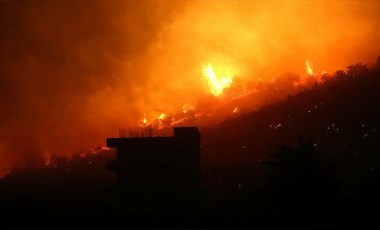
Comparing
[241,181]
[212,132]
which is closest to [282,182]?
[241,181]

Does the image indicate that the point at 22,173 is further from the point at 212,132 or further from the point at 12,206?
the point at 12,206

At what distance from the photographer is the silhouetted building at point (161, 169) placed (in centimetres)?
5425

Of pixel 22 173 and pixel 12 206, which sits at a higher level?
pixel 22 173

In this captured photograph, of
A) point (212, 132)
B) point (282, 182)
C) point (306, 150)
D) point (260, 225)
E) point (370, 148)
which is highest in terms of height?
point (212, 132)

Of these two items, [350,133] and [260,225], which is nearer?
[260,225]

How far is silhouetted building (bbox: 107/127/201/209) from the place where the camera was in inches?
2136

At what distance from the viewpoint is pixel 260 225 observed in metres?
43.5

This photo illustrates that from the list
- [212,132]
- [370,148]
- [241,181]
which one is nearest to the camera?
[241,181]

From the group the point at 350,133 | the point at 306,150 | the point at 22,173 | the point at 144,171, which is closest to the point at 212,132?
the point at 350,133

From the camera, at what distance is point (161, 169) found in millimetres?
56094

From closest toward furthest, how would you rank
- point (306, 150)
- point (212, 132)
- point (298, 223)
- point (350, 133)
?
point (298, 223), point (306, 150), point (350, 133), point (212, 132)

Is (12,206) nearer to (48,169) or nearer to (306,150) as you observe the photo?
(306,150)

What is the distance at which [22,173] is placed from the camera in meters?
122

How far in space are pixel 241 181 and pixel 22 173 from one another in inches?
2464
